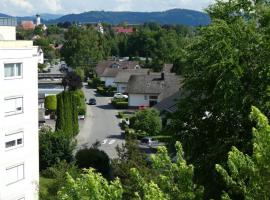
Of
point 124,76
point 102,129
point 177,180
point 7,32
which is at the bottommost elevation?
point 102,129

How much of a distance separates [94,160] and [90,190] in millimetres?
27418

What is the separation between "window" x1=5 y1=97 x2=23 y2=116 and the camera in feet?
81.9

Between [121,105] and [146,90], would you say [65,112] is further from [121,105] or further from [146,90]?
[146,90]

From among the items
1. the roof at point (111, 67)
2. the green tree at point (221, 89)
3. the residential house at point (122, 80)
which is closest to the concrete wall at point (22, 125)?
the green tree at point (221, 89)

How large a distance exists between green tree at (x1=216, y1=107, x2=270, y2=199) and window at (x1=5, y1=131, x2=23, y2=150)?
1838 cm

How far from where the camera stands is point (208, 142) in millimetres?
16391

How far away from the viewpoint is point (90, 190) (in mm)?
8125

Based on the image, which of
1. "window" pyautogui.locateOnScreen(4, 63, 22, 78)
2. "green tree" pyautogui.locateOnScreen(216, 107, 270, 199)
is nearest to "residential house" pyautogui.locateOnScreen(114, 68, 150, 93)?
"window" pyautogui.locateOnScreen(4, 63, 22, 78)

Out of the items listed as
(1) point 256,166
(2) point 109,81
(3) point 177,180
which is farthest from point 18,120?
(2) point 109,81

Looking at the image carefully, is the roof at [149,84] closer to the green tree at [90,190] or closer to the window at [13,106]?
the window at [13,106]

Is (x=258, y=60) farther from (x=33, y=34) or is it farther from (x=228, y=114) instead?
(x=33, y=34)

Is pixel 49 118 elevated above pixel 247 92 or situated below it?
below

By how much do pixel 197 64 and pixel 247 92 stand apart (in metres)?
2.00

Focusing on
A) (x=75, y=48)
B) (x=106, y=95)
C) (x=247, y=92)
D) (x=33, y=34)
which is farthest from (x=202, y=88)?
(x=33, y=34)
